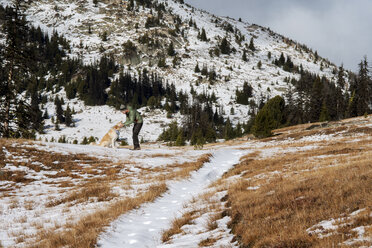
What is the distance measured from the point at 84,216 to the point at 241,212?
14.7ft

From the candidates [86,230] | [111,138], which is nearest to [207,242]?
[86,230]

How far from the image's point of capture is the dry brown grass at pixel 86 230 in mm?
4789

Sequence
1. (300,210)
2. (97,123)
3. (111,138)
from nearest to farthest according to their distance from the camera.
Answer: (300,210), (111,138), (97,123)

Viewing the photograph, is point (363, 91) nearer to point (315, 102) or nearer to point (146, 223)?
point (315, 102)

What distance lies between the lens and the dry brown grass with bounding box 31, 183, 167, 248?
4.79 metres

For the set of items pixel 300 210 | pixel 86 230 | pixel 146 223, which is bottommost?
pixel 146 223

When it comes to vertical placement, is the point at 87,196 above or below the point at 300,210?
below

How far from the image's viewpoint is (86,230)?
5438 mm

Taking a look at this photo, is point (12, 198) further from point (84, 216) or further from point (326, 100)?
point (326, 100)

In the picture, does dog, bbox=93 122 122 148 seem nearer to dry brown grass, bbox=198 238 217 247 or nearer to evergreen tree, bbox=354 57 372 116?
dry brown grass, bbox=198 238 217 247

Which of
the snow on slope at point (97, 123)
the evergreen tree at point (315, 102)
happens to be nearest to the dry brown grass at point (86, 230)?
the evergreen tree at point (315, 102)

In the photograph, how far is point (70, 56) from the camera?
178 m

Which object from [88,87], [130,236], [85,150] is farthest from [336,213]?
[88,87]

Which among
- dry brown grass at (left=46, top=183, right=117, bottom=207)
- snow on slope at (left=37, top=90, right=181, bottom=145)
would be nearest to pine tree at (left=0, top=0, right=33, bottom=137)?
dry brown grass at (left=46, top=183, right=117, bottom=207)
